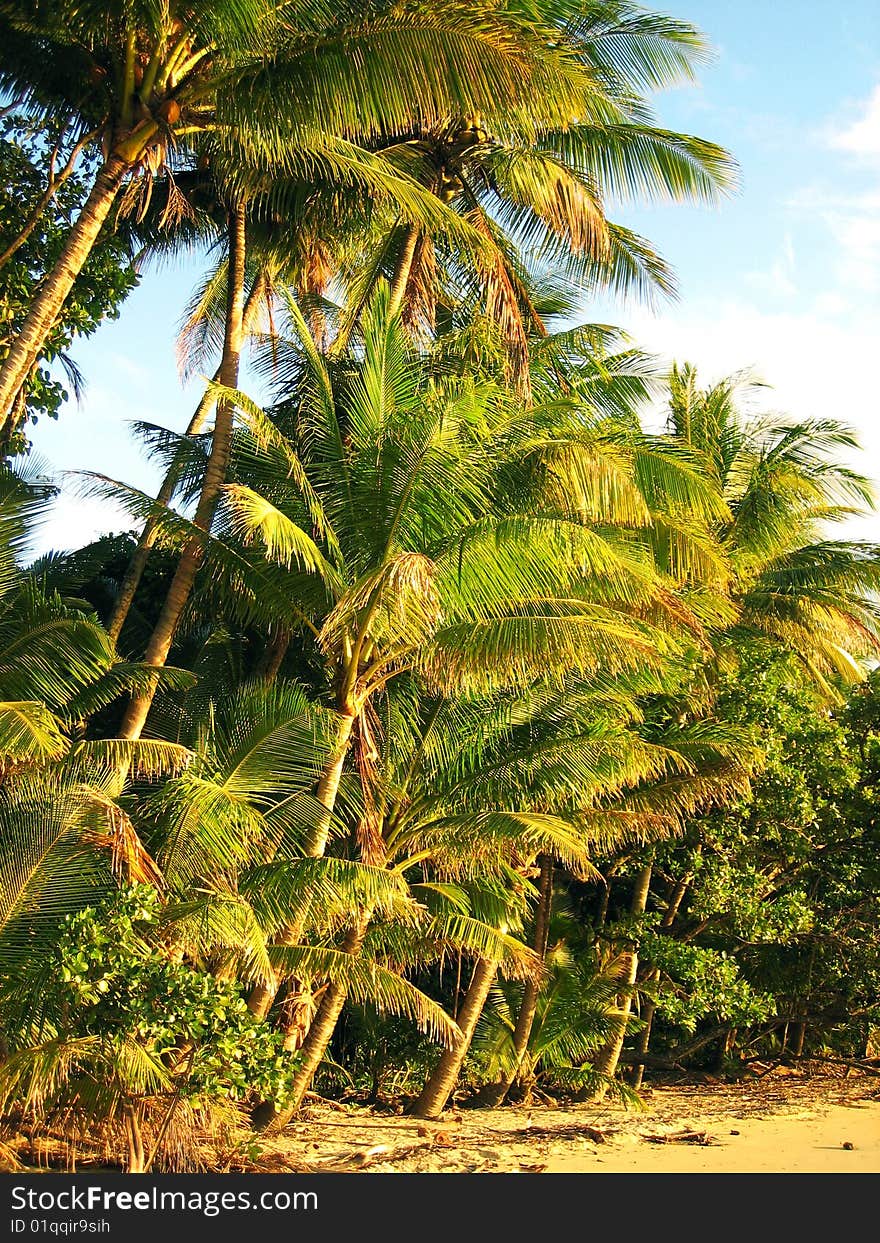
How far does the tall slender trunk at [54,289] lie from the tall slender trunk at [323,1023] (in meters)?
5.46

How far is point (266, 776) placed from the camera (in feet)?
31.8

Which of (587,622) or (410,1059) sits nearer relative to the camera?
(587,622)

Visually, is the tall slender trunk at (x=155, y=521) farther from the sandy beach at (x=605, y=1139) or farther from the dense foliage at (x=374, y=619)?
the sandy beach at (x=605, y=1139)

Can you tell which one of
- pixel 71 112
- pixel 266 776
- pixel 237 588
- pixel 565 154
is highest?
pixel 565 154

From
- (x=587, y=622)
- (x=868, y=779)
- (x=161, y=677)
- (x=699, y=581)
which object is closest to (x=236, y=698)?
(x=161, y=677)

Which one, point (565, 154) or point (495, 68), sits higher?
point (565, 154)

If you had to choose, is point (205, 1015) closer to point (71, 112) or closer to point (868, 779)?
point (71, 112)

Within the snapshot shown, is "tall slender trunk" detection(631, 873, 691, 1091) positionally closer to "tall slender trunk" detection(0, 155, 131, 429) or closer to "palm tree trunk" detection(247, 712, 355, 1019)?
"palm tree trunk" detection(247, 712, 355, 1019)

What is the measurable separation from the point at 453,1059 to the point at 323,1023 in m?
2.56

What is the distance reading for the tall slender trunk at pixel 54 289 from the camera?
966 centimetres

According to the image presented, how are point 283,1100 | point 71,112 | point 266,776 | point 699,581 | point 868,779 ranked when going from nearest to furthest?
point 283,1100 → point 266,776 → point 71,112 → point 699,581 → point 868,779

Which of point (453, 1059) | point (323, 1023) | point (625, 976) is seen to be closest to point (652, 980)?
point (625, 976)

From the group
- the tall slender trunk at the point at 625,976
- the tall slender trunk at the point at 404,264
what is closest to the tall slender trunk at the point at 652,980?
the tall slender trunk at the point at 625,976

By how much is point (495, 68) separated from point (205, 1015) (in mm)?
7863
